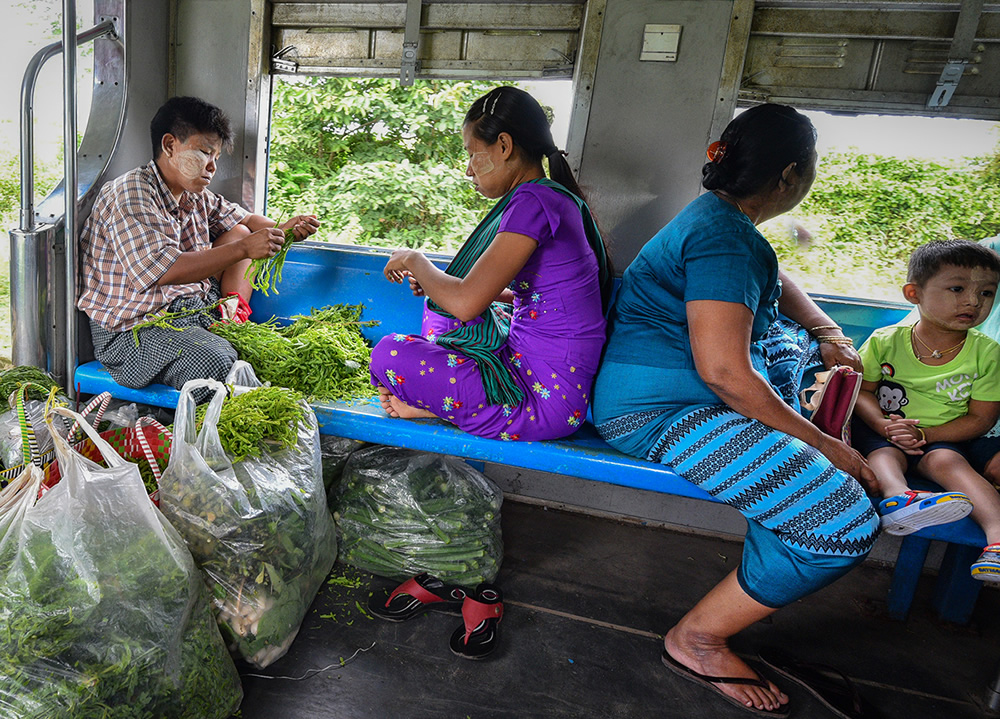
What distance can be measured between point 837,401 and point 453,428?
4.56ft

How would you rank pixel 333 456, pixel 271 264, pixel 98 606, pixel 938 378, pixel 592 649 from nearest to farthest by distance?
pixel 98 606 < pixel 592 649 < pixel 938 378 < pixel 333 456 < pixel 271 264

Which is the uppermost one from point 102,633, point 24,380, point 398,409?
Answer: point 398,409

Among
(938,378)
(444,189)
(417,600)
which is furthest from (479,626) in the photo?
(444,189)

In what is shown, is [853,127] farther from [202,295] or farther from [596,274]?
[202,295]

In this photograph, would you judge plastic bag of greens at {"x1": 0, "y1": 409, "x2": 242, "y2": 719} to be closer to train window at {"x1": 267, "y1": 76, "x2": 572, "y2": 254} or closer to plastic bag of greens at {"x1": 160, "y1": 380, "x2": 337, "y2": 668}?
plastic bag of greens at {"x1": 160, "y1": 380, "x2": 337, "y2": 668}

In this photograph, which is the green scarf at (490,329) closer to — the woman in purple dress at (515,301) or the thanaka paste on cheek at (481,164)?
the woman in purple dress at (515,301)

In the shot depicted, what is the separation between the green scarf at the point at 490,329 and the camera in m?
2.25

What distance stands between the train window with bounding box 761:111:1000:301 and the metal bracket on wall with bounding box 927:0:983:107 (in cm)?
17

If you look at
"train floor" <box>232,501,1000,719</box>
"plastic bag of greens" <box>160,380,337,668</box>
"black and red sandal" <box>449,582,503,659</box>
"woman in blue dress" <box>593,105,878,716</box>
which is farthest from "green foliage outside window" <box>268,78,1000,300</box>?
"black and red sandal" <box>449,582,503,659</box>

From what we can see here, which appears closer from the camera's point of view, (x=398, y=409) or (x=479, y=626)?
(x=479, y=626)

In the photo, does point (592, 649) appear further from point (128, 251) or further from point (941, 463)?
point (128, 251)

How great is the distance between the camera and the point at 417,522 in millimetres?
2637

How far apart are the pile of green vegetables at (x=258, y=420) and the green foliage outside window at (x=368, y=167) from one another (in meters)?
1.57

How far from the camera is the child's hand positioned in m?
2.40
